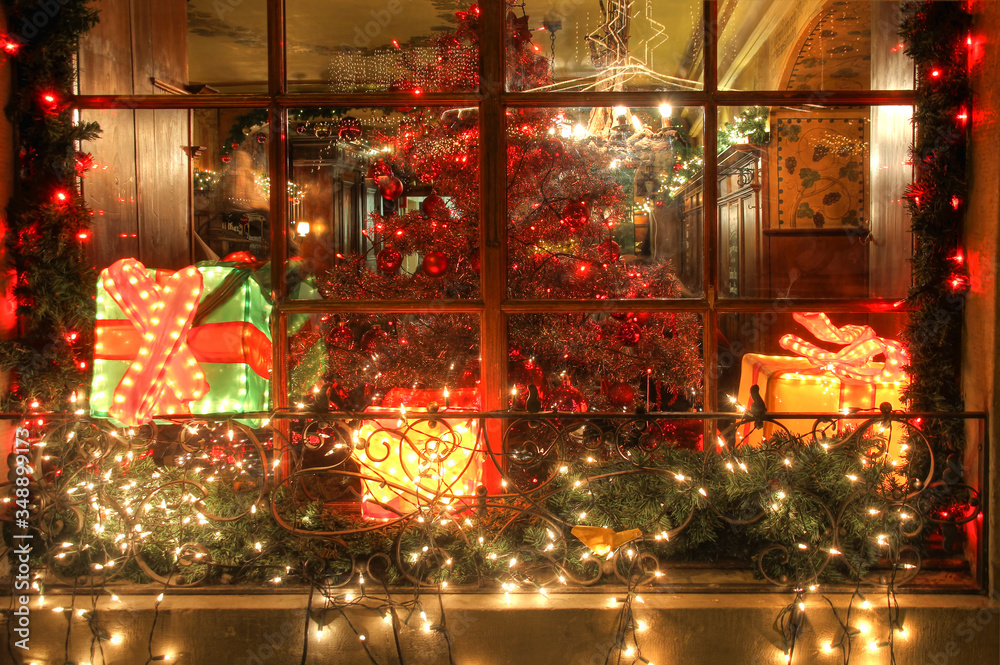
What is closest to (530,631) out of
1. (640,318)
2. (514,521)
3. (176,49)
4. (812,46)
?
(514,521)

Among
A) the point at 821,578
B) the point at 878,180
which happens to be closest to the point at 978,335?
the point at 878,180

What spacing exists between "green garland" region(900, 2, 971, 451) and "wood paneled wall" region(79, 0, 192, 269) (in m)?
3.47

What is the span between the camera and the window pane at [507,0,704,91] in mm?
2992

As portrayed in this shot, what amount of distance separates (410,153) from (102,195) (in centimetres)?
146

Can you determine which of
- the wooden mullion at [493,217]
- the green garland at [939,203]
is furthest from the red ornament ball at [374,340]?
the green garland at [939,203]

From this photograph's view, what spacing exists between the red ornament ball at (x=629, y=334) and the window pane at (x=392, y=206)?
748 millimetres

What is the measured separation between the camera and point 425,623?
247 centimetres

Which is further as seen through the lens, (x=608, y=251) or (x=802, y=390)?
(x=608, y=251)

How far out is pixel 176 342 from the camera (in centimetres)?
262

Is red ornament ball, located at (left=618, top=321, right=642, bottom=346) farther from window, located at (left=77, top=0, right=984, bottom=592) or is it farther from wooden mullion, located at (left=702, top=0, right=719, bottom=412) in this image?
wooden mullion, located at (left=702, top=0, right=719, bottom=412)

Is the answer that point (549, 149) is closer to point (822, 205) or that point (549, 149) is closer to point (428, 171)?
point (428, 171)

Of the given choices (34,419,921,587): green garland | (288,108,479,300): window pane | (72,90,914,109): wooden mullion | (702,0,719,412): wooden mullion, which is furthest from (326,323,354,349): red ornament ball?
(702,0,719,412): wooden mullion

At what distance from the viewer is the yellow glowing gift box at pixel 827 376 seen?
2.80m

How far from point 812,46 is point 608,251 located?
2.35 metres
